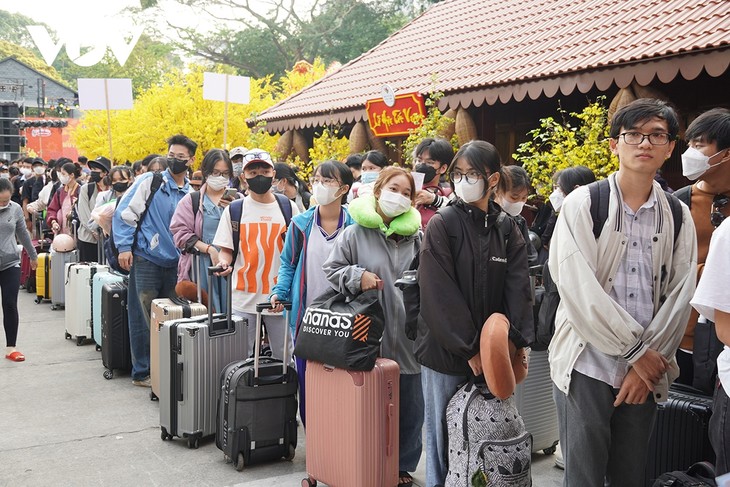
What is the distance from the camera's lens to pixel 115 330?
743 cm

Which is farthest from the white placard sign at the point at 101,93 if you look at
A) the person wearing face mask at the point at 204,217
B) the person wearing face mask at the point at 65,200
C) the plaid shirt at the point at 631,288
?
the plaid shirt at the point at 631,288

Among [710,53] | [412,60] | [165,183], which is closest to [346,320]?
[165,183]

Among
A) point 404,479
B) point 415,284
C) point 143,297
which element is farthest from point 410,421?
point 143,297

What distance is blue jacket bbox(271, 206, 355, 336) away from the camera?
504 centimetres

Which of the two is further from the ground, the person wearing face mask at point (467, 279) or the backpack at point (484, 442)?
the person wearing face mask at point (467, 279)

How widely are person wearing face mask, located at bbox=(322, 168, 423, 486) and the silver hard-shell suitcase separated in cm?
130

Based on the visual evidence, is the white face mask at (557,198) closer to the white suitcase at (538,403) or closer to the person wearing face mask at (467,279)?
the white suitcase at (538,403)

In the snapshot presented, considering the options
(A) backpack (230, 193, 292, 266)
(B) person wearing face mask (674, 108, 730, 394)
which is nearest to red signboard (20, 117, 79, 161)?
(A) backpack (230, 193, 292, 266)

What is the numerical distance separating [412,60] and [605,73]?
604cm

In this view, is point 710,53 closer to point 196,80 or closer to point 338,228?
point 338,228

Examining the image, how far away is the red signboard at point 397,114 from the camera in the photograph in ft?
35.3

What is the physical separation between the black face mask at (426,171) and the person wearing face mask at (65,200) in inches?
309

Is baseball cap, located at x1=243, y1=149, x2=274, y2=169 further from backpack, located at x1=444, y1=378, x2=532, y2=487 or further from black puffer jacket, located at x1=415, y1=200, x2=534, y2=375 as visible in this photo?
backpack, located at x1=444, y1=378, x2=532, y2=487

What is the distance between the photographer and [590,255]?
3.08 m
